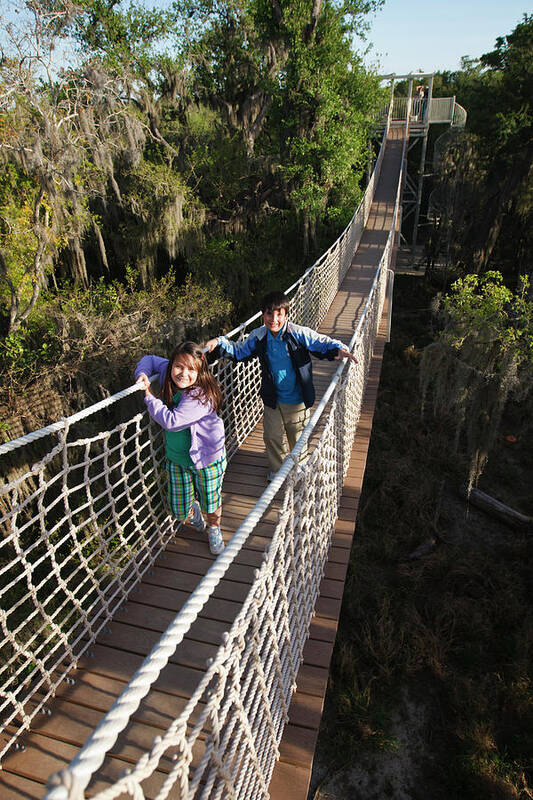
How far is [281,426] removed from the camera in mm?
2865

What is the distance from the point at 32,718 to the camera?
166 cm

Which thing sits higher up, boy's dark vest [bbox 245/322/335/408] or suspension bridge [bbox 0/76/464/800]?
boy's dark vest [bbox 245/322/335/408]

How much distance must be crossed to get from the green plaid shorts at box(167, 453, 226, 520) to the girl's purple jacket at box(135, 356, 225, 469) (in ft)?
0.22

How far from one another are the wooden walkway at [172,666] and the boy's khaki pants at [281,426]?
256 mm

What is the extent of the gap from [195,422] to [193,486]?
0.39 metres

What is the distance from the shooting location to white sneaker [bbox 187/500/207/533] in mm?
2531

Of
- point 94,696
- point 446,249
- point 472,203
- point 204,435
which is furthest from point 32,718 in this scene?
point 446,249

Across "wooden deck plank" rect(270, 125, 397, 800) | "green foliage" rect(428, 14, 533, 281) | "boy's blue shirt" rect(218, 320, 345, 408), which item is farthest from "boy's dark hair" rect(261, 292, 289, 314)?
"green foliage" rect(428, 14, 533, 281)

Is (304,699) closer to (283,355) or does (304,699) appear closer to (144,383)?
(144,383)

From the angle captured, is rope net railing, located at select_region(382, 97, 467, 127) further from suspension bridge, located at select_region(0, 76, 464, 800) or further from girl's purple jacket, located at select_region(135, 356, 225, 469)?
girl's purple jacket, located at select_region(135, 356, 225, 469)

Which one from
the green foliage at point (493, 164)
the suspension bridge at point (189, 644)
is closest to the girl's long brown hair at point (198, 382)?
the suspension bridge at point (189, 644)

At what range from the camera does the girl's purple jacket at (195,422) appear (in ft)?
6.49

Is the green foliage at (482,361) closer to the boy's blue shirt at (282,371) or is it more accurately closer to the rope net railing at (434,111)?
the boy's blue shirt at (282,371)

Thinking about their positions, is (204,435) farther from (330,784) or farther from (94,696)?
(330,784)
